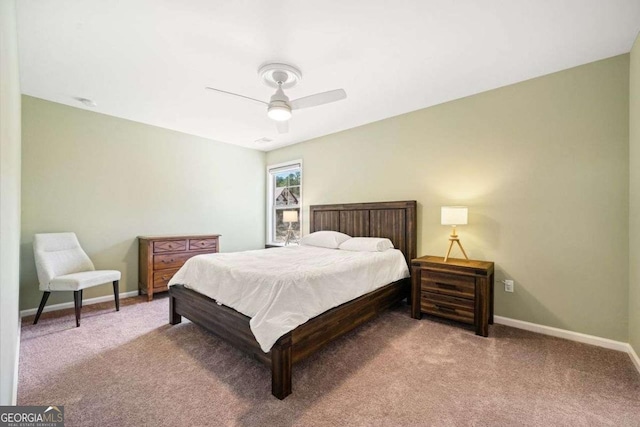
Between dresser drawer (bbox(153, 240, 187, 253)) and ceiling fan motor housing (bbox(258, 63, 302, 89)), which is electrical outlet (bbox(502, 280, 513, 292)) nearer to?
ceiling fan motor housing (bbox(258, 63, 302, 89))

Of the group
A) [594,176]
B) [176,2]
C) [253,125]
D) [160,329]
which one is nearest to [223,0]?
[176,2]

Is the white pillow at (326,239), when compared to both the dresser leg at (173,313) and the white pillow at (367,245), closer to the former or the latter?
the white pillow at (367,245)

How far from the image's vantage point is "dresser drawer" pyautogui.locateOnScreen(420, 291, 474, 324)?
105 inches

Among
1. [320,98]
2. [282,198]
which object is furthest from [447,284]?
[282,198]

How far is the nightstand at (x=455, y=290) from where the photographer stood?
2594 mm

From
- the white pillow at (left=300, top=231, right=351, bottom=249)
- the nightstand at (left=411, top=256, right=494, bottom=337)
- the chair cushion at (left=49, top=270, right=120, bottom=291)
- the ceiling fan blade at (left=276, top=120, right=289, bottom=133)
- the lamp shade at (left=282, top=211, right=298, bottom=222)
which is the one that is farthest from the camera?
the lamp shade at (left=282, top=211, right=298, bottom=222)

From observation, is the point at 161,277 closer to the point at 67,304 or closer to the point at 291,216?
the point at 67,304

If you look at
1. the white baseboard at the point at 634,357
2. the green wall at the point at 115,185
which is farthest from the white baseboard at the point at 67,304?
the white baseboard at the point at 634,357

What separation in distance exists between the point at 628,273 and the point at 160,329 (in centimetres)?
445

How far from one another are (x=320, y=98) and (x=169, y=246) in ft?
10.00

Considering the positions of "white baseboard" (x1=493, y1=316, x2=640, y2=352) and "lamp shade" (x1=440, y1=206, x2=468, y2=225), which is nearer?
"white baseboard" (x1=493, y1=316, x2=640, y2=352)

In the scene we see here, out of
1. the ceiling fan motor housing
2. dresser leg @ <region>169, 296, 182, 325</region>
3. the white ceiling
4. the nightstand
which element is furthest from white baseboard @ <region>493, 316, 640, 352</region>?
dresser leg @ <region>169, 296, 182, 325</region>

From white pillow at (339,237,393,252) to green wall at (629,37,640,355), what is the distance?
7.10 ft

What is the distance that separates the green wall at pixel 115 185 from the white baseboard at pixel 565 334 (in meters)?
4.50
